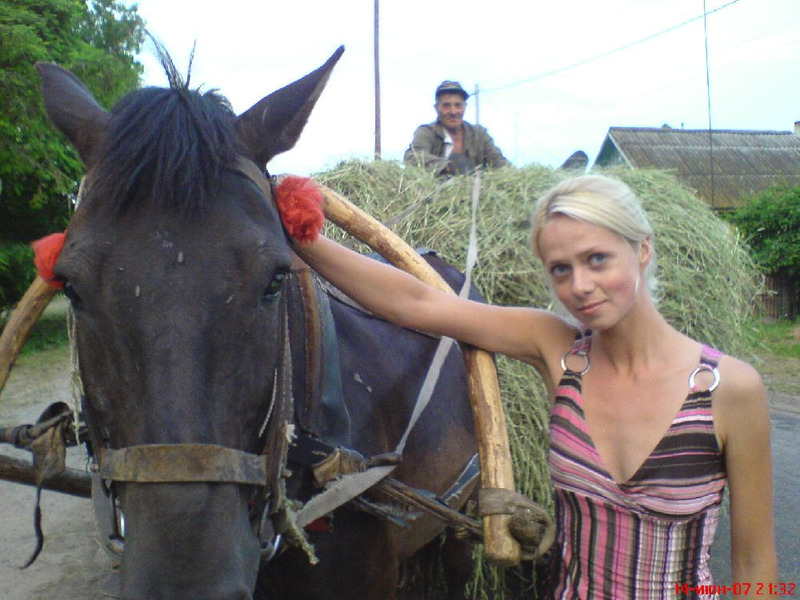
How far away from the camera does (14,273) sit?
11547 millimetres

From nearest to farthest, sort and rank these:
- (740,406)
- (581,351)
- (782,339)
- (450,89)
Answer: (740,406), (581,351), (450,89), (782,339)

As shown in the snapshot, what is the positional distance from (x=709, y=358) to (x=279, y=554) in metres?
1.23

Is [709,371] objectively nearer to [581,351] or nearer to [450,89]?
[581,351]

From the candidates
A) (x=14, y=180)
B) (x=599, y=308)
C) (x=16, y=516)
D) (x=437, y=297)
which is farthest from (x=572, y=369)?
(x=14, y=180)

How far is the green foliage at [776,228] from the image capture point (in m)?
12.9

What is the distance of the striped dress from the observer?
1565mm

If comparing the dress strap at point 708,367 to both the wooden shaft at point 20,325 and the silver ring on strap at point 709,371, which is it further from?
the wooden shaft at point 20,325

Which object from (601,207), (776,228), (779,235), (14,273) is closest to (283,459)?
(601,207)

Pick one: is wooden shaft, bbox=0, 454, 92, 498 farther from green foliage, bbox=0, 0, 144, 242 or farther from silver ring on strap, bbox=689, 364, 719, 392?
green foliage, bbox=0, 0, 144, 242

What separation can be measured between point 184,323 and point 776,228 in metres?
14.5

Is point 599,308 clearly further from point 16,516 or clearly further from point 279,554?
point 16,516

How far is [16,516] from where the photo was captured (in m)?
4.93

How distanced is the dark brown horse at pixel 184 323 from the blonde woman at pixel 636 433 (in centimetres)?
67

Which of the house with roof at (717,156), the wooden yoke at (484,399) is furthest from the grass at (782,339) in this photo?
the house with roof at (717,156)
